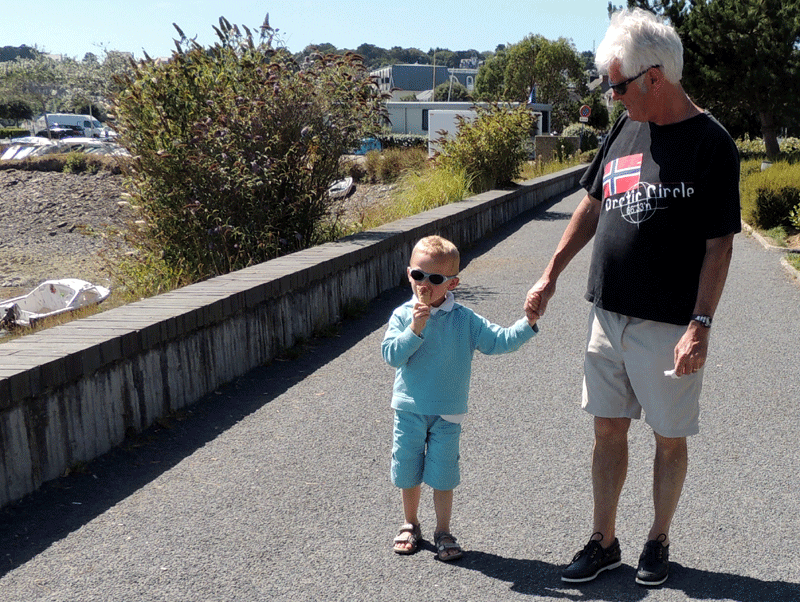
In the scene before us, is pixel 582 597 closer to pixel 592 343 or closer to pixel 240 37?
pixel 592 343

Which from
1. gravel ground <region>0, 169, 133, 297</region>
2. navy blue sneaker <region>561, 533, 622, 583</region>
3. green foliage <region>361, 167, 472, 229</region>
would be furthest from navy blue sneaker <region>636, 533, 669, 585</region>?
gravel ground <region>0, 169, 133, 297</region>

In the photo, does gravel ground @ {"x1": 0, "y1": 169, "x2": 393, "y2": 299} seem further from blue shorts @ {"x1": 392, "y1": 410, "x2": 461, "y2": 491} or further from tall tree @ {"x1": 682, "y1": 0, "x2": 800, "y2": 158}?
tall tree @ {"x1": 682, "y1": 0, "x2": 800, "y2": 158}

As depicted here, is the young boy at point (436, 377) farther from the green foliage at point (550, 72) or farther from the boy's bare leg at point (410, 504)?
the green foliage at point (550, 72)

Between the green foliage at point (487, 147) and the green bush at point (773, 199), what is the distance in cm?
508

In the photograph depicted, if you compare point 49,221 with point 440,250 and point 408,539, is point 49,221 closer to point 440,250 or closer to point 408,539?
point 408,539

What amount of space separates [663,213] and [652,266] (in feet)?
0.60

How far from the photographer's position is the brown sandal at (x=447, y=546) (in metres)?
3.45

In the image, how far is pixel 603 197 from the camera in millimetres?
3291

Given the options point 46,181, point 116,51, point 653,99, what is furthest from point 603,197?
point 46,181

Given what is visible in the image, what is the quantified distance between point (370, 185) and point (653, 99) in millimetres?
30825

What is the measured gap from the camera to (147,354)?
197 inches

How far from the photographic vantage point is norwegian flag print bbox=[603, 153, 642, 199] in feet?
10.2

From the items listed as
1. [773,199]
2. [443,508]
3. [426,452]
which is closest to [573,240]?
[426,452]

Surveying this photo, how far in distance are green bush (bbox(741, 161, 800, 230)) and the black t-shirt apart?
40.2 feet
